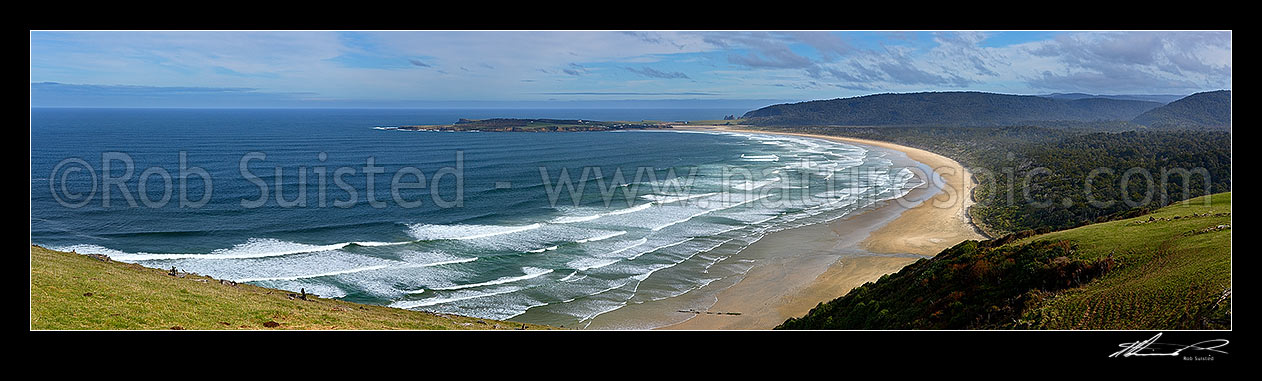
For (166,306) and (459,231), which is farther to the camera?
(459,231)

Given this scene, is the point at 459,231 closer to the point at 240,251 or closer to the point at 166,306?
the point at 240,251

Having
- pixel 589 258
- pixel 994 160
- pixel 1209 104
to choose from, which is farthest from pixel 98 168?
pixel 1209 104

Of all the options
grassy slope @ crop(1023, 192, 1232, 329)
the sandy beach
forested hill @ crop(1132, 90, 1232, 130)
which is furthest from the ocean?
forested hill @ crop(1132, 90, 1232, 130)

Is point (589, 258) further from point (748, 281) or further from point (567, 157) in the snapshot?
point (567, 157)

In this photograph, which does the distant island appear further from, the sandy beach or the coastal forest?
the coastal forest
